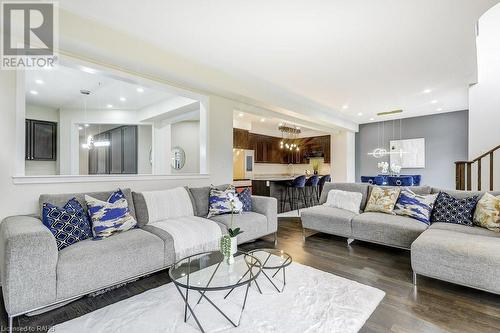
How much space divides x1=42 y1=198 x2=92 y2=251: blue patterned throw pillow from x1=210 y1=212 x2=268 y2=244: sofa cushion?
147 centimetres

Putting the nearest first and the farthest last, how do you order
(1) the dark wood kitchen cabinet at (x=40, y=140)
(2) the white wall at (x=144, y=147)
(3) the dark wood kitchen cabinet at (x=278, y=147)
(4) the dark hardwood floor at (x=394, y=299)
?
(4) the dark hardwood floor at (x=394, y=299), (1) the dark wood kitchen cabinet at (x=40, y=140), (2) the white wall at (x=144, y=147), (3) the dark wood kitchen cabinet at (x=278, y=147)

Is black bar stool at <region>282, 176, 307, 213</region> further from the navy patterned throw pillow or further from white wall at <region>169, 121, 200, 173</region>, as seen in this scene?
the navy patterned throw pillow

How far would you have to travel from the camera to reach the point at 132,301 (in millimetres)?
2062

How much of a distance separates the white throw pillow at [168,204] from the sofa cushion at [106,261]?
48 cm

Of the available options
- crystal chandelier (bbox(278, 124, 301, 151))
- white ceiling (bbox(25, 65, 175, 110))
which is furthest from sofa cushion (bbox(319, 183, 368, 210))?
crystal chandelier (bbox(278, 124, 301, 151))

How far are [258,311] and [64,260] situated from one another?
5.17 feet

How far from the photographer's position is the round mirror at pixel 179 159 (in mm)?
7195

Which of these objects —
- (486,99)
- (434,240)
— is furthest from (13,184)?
(486,99)

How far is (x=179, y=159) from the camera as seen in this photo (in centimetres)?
720

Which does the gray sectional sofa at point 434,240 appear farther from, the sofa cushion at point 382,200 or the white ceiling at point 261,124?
the white ceiling at point 261,124

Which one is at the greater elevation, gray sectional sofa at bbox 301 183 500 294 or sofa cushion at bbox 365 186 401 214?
sofa cushion at bbox 365 186 401 214

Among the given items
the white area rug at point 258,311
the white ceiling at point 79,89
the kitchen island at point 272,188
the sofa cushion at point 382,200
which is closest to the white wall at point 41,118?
the white ceiling at point 79,89

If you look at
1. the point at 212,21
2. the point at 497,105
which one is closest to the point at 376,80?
the point at 497,105

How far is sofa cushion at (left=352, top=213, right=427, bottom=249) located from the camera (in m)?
2.96
